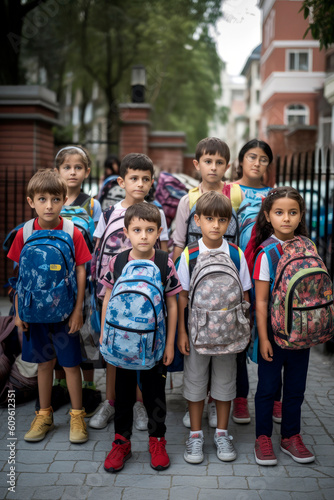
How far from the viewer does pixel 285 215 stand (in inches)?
120

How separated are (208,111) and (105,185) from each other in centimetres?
2279

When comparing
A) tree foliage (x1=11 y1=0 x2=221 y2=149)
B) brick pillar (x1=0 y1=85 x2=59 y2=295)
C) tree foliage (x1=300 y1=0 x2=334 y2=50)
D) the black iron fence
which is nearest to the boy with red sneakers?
the black iron fence

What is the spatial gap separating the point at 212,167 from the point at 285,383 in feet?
5.04

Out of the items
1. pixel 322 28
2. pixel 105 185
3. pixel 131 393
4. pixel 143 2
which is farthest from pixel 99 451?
pixel 143 2

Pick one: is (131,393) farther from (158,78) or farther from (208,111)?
(208,111)

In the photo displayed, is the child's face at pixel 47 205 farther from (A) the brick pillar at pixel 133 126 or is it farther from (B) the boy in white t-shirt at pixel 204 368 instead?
(A) the brick pillar at pixel 133 126

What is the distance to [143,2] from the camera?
54.2 feet

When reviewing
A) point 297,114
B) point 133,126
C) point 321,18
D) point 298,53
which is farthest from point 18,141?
point 298,53

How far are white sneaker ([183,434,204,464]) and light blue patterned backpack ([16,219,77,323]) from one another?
1.11 metres

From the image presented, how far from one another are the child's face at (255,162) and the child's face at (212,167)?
0.65 ft

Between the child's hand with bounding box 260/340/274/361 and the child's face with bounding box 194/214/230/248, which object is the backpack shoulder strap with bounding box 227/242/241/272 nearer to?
the child's face with bounding box 194/214/230/248

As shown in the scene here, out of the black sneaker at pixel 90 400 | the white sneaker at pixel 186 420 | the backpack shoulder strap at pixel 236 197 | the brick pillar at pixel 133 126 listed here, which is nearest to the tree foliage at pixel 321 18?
the backpack shoulder strap at pixel 236 197

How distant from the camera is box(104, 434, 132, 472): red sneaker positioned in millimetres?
2983

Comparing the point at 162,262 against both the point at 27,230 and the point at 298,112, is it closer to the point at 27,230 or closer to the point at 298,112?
the point at 27,230
